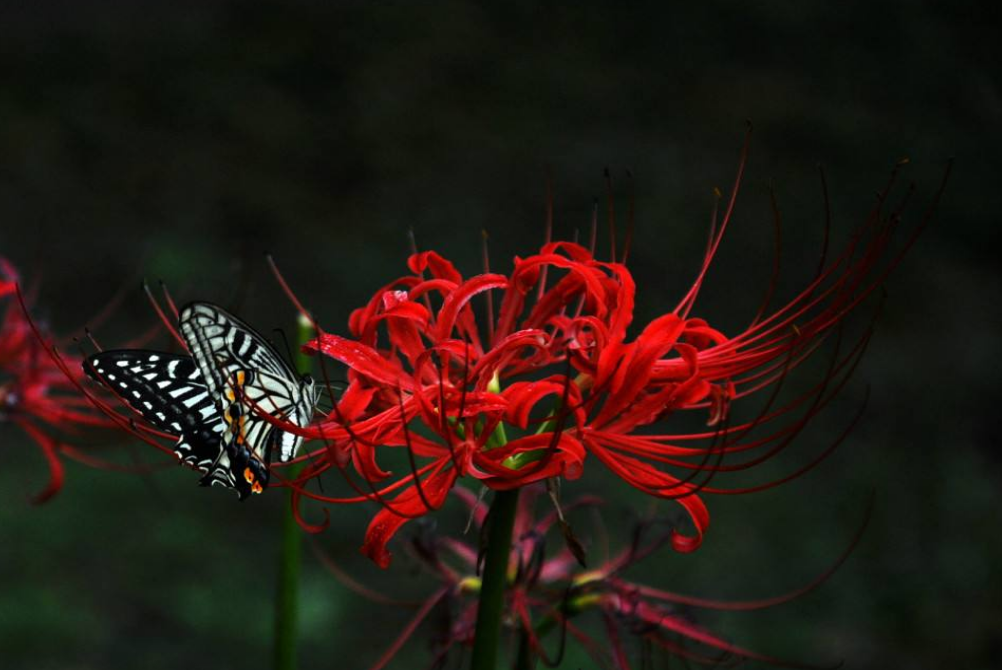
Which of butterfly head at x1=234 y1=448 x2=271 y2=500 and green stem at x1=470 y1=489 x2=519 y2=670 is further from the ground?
butterfly head at x1=234 y1=448 x2=271 y2=500

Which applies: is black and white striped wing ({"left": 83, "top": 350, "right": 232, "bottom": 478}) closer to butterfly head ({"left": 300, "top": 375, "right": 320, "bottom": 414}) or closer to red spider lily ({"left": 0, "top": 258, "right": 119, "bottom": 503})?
butterfly head ({"left": 300, "top": 375, "right": 320, "bottom": 414})

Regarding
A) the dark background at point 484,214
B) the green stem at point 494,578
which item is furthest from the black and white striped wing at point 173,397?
the dark background at point 484,214

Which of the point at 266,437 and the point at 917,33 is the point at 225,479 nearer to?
the point at 266,437

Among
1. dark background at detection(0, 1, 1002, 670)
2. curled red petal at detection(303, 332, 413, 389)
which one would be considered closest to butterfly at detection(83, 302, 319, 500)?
curled red petal at detection(303, 332, 413, 389)

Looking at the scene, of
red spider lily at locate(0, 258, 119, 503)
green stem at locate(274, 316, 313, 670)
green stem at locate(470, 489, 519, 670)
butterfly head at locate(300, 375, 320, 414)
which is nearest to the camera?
green stem at locate(470, 489, 519, 670)

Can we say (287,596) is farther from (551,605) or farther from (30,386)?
(30,386)

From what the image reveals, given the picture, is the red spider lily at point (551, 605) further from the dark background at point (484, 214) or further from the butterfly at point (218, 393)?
the dark background at point (484, 214)

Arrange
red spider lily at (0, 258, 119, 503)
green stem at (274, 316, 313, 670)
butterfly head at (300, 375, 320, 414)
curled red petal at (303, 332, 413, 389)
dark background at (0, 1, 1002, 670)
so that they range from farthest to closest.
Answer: dark background at (0, 1, 1002, 670)
red spider lily at (0, 258, 119, 503)
butterfly head at (300, 375, 320, 414)
green stem at (274, 316, 313, 670)
curled red petal at (303, 332, 413, 389)
